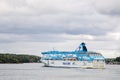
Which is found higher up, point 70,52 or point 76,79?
point 70,52

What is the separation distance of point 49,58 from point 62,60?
668cm

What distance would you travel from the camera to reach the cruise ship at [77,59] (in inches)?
7461

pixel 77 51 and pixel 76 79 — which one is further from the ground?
pixel 77 51

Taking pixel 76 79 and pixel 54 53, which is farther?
pixel 54 53

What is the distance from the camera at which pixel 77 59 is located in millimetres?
192875

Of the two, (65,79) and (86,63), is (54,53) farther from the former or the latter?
(65,79)

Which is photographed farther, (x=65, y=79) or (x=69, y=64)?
(x=69, y=64)

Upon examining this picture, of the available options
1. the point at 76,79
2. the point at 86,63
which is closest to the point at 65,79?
the point at 76,79

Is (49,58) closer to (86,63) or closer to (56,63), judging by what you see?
(56,63)

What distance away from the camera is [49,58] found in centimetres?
19888

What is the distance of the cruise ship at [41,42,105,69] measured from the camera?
190 meters

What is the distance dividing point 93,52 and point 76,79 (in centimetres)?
9717

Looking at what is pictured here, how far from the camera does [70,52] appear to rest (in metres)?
198

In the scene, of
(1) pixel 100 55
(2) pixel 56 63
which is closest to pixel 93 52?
(1) pixel 100 55
